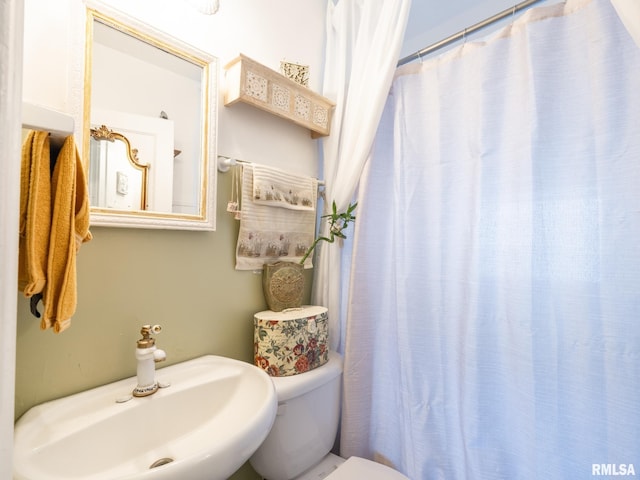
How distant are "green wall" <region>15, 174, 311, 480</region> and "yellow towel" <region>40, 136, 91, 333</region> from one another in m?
0.17

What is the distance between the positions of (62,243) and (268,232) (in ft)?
2.09

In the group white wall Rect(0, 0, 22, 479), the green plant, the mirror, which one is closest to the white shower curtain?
the green plant

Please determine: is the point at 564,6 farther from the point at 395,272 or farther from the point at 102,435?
the point at 102,435

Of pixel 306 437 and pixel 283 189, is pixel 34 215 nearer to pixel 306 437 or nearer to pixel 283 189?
pixel 283 189

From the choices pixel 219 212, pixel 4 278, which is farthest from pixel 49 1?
pixel 4 278

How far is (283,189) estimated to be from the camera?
116 cm

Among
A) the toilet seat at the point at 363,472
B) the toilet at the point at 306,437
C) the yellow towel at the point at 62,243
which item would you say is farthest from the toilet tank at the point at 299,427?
the yellow towel at the point at 62,243

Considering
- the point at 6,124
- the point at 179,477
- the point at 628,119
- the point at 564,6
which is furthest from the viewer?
the point at 564,6

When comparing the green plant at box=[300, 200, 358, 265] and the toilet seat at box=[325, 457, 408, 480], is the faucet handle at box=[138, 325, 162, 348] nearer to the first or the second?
the green plant at box=[300, 200, 358, 265]

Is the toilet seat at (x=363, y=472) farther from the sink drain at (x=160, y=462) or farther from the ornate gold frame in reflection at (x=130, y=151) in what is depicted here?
the ornate gold frame in reflection at (x=130, y=151)

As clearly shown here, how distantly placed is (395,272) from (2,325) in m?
1.07

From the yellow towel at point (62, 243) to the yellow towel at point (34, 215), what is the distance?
0.01 m

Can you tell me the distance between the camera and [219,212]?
1030mm

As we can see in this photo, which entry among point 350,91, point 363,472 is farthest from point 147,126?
point 363,472
